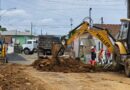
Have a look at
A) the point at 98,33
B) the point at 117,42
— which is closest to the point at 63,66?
the point at 98,33

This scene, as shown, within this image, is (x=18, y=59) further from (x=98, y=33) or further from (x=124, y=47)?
(x=124, y=47)

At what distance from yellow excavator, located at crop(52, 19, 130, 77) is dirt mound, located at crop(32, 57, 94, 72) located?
0.52 m

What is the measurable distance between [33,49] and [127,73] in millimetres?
56914

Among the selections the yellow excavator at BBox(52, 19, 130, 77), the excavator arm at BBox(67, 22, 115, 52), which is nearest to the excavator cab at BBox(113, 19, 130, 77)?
the yellow excavator at BBox(52, 19, 130, 77)

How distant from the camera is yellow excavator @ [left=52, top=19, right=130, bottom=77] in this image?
23695mm

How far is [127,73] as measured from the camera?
2294 centimetres

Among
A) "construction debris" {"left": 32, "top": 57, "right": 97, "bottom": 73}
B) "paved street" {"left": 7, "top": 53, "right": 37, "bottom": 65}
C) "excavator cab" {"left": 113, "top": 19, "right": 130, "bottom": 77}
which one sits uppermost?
A: "excavator cab" {"left": 113, "top": 19, "right": 130, "bottom": 77}

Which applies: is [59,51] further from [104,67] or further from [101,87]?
[101,87]

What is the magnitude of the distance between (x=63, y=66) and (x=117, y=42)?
4.08 metres

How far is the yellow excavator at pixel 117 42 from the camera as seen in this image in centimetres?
2370

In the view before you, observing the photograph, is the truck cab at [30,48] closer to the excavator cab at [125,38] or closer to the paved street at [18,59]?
the paved street at [18,59]

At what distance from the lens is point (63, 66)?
90.5ft

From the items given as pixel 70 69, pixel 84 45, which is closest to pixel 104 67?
pixel 70 69

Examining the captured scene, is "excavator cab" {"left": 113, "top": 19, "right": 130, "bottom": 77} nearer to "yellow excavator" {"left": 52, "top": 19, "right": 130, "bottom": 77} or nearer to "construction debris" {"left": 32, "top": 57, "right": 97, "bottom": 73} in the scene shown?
"yellow excavator" {"left": 52, "top": 19, "right": 130, "bottom": 77}
